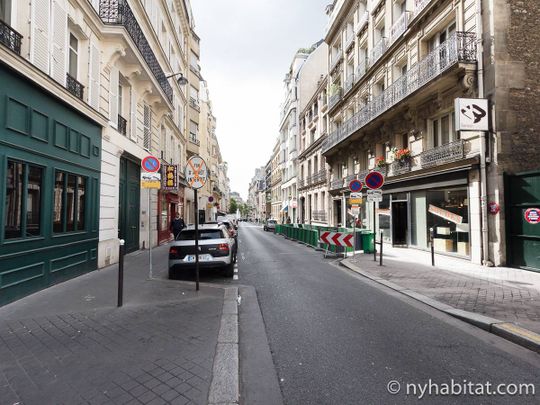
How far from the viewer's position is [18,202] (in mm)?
6164

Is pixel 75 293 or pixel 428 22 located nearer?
pixel 75 293

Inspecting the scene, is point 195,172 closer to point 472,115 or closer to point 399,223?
point 472,115

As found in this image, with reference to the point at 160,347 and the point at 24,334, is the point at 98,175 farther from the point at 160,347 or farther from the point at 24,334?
the point at 160,347

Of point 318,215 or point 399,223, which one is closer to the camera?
point 399,223

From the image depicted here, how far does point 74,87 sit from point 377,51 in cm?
1617

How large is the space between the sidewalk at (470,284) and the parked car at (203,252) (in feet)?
13.7

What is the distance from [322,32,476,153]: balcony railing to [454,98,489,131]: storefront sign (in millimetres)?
1792

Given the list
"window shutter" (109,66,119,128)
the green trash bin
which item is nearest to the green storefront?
"window shutter" (109,66,119,128)

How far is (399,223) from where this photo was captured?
54.4ft

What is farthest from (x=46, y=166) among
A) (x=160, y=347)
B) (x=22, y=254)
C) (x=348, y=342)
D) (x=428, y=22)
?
(x=428, y=22)

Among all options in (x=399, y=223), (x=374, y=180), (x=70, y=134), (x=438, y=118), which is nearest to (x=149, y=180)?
(x=70, y=134)

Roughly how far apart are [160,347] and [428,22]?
52.5ft

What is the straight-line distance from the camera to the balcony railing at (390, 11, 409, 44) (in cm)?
1555

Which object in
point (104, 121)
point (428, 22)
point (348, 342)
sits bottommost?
point (348, 342)
